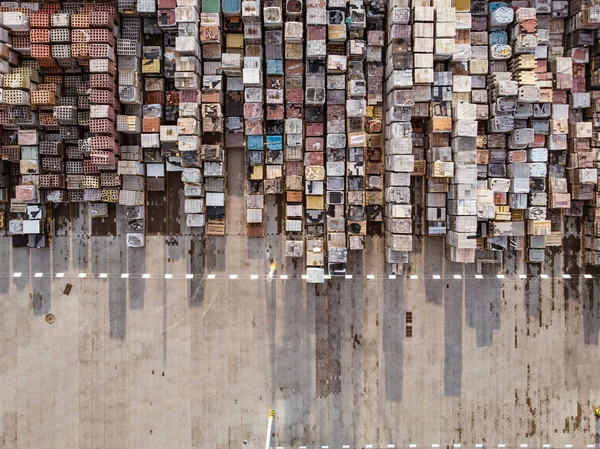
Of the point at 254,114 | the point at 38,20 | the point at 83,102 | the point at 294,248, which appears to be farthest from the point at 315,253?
the point at 38,20

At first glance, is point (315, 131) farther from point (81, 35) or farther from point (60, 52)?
point (60, 52)

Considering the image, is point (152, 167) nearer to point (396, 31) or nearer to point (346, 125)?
point (346, 125)

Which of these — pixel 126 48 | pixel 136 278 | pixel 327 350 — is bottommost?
pixel 327 350

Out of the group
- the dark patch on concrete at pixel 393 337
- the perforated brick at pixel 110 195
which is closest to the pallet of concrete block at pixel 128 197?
the perforated brick at pixel 110 195

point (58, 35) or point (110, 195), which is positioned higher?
point (58, 35)

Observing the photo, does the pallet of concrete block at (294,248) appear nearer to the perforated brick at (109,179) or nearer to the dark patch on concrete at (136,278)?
the dark patch on concrete at (136,278)
